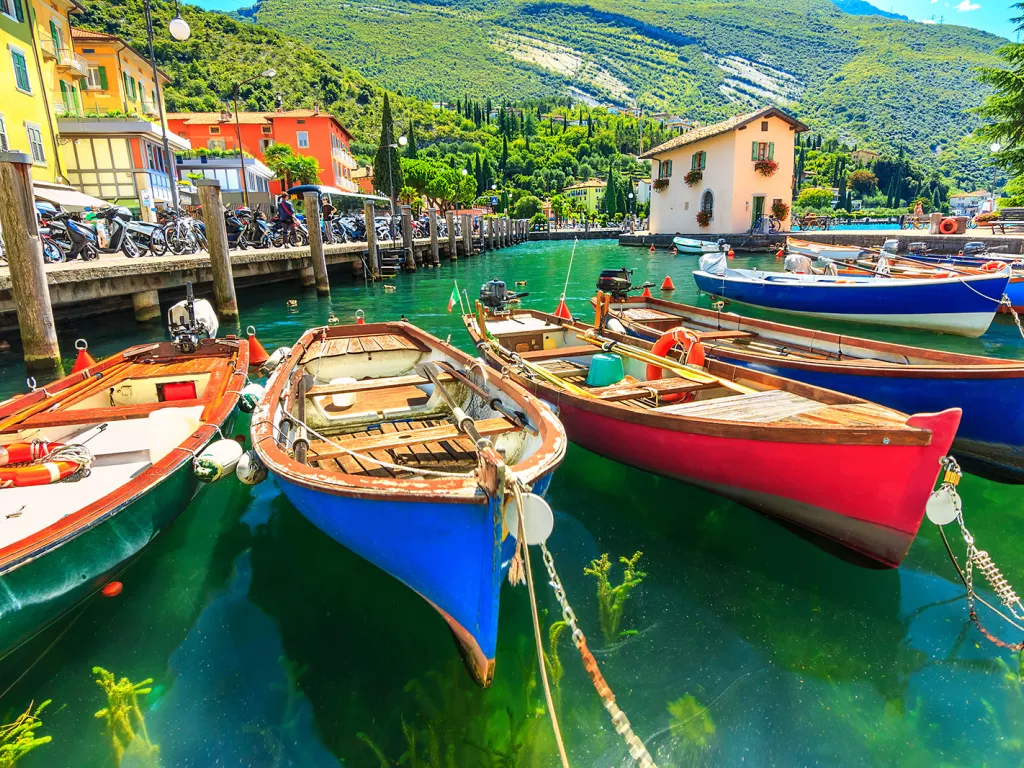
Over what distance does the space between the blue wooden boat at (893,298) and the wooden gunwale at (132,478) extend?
12.8 m

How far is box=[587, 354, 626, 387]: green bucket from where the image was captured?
284 inches

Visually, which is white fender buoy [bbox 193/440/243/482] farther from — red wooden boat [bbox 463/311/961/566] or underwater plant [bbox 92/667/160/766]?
red wooden boat [bbox 463/311/961/566]

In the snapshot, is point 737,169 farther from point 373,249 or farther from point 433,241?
point 373,249

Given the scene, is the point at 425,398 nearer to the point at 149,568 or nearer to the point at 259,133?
the point at 149,568

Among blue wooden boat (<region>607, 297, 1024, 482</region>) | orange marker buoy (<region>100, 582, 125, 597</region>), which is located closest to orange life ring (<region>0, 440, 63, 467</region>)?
orange marker buoy (<region>100, 582, 125, 597</region>)

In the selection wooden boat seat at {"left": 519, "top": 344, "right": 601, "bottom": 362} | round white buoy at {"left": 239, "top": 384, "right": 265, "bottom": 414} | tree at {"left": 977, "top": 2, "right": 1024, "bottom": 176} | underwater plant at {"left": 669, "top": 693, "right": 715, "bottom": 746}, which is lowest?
underwater plant at {"left": 669, "top": 693, "right": 715, "bottom": 746}

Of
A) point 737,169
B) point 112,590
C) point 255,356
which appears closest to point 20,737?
point 112,590

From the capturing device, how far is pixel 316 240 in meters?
19.4

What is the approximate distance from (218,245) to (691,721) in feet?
45.7

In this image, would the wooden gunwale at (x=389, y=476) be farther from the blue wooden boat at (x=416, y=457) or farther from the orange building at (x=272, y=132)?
the orange building at (x=272, y=132)

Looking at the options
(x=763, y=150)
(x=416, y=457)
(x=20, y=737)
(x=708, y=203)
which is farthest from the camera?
(x=708, y=203)

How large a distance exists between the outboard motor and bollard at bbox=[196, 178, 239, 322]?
4.42m

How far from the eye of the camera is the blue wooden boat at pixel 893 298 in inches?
483

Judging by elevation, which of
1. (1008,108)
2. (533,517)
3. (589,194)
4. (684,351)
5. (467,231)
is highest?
(589,194)
